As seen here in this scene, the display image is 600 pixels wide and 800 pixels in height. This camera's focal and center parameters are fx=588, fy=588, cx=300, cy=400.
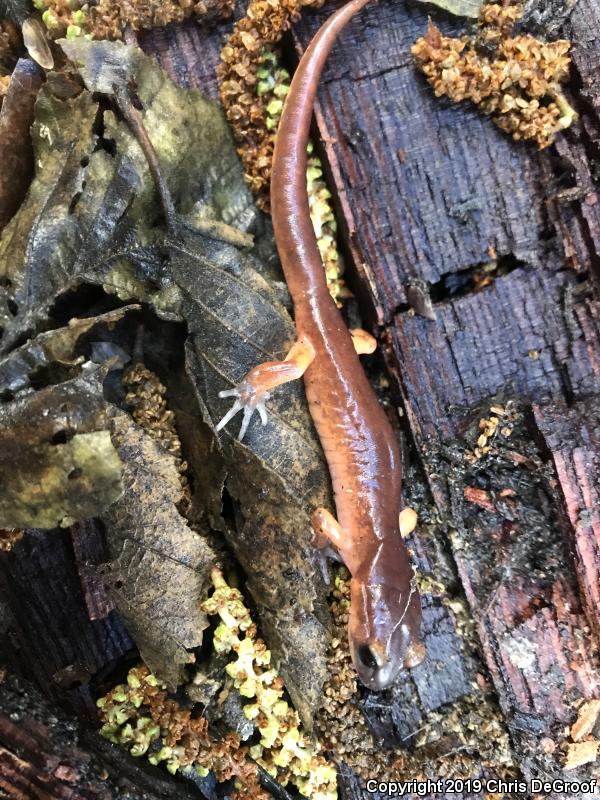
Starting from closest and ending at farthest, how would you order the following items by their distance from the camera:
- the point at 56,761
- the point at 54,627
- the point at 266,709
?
the point at 56,761
the point at 266,709
the point at 54,627

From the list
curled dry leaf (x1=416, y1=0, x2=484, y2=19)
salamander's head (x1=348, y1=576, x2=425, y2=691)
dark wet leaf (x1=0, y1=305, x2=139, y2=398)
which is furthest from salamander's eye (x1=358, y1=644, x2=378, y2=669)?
curled dry leaf (x1=416, y1=0, x2=484, y2=19)

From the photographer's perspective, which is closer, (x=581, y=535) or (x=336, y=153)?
(x=581, y=535)

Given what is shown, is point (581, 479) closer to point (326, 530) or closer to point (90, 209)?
point (326, 530)

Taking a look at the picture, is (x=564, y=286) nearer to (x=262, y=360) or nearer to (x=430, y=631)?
(x=262, y=360)

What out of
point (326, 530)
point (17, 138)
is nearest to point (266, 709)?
point (326, 530)

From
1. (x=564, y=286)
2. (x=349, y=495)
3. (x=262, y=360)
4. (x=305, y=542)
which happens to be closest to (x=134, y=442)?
(x=262, y=360)

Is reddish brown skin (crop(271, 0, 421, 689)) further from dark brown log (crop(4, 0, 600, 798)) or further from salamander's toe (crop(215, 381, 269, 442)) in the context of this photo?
salamander's toe (crop(215, 381, 269, 442))

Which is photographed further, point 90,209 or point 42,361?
point 90,209
